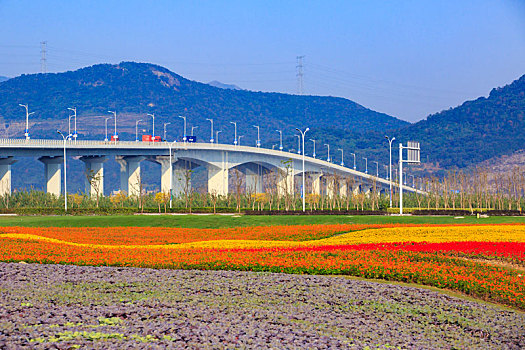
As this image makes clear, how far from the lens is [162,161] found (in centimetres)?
10106

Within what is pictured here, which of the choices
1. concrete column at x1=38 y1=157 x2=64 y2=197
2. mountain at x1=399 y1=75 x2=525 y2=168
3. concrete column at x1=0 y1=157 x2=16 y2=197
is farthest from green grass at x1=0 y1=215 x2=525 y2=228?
mountain at x1=399 y1=75 x2=525 y2=168

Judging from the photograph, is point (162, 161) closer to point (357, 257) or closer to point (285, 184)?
point (285, 184)

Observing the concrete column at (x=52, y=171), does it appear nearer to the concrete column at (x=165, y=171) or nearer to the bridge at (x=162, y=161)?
the bridge at (x=162, y=161)

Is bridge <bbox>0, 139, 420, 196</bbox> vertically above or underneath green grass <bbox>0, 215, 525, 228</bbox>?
above

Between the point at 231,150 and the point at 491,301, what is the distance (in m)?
95.3

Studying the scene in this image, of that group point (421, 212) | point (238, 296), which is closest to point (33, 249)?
point (238, 296)

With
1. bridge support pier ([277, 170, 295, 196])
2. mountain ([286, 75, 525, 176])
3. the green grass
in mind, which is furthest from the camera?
mountain ([286, 75, 525, 176])

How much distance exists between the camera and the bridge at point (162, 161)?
78.1 meters

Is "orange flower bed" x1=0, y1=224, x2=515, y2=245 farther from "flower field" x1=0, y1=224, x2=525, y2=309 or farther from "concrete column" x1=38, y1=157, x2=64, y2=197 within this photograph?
"concrete column" x1=38, y1=157, x2=64, y2=197

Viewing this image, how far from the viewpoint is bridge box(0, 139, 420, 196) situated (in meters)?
78.1

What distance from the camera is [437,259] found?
62.7ft

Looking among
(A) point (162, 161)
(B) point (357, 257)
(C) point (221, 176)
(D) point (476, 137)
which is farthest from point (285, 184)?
(D) point (476, 137)

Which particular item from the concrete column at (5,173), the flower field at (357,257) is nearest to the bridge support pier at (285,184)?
the concrete column at (5,173)

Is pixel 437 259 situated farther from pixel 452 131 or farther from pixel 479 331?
pixel 452 131
